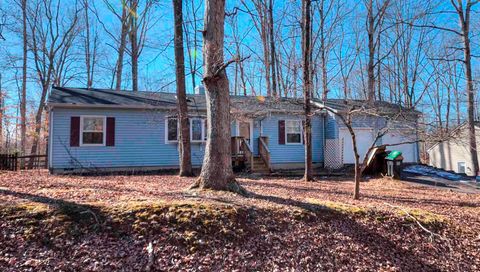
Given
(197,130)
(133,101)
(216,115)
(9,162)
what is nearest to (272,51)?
(197,130)

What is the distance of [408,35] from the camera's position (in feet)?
66.8

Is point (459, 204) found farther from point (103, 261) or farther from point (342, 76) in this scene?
point (342, 76)

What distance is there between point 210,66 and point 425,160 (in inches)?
1137

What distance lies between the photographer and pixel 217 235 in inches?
140

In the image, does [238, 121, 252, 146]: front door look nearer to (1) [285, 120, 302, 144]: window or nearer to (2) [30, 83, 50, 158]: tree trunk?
(1) [285, 120, 302, 144]: window

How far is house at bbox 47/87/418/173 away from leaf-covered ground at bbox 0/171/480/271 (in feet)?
18.7

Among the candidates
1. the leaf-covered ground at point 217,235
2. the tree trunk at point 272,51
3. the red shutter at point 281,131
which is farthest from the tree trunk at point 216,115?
the tree trunk at point 272,51

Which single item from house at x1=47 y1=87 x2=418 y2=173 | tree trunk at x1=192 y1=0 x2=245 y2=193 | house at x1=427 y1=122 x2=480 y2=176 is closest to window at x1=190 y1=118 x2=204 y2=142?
house at x1=47 y1=87 x2=418 y2=173

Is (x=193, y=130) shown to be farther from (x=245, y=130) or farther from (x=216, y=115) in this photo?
(x=216, y=115)

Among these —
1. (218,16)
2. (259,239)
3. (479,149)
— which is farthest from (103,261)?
(479,149)

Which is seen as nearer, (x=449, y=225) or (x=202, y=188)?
(x=449, y=225)

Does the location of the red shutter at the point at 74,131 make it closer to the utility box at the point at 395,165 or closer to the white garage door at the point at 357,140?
the white garage door at the point at 357,140

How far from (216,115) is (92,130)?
332 inches

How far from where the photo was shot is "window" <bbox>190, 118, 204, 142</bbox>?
43.0 ft
